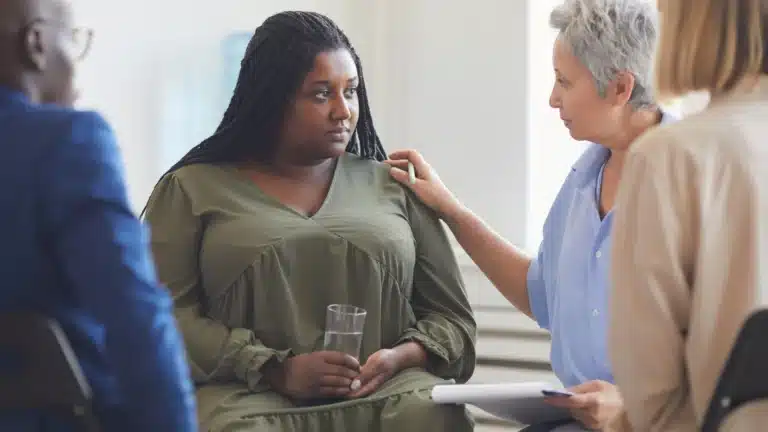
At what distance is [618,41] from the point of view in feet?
5.89

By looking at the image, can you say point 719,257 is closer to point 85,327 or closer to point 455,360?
point 85,327

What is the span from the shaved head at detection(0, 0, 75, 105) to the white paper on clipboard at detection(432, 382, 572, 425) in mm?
815

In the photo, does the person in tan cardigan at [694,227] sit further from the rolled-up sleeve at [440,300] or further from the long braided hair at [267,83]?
the long braided hair at [267,83]

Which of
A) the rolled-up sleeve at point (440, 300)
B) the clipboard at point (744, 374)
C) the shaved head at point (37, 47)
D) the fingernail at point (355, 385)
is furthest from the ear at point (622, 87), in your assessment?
the shaved head at point (37, 47)

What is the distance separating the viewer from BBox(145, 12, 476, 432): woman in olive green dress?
178cm

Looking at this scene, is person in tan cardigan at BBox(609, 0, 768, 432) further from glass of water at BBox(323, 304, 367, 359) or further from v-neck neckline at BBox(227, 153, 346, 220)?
v-neck neckline at BBox(227, 153, 346, 220)

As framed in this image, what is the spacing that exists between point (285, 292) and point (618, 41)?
0.77 meters

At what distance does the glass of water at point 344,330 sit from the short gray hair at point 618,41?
24.2 inches

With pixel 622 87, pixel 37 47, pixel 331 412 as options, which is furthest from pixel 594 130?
pixel 37 47

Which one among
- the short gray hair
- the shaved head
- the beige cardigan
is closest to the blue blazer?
the shaved head

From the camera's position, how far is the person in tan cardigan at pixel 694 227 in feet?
3.80

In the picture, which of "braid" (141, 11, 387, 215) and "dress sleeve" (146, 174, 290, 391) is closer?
"dress sleeve" (146, 174, 290, 391)

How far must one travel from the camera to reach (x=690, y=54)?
4.02ft

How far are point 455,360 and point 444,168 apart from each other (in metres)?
1.16
